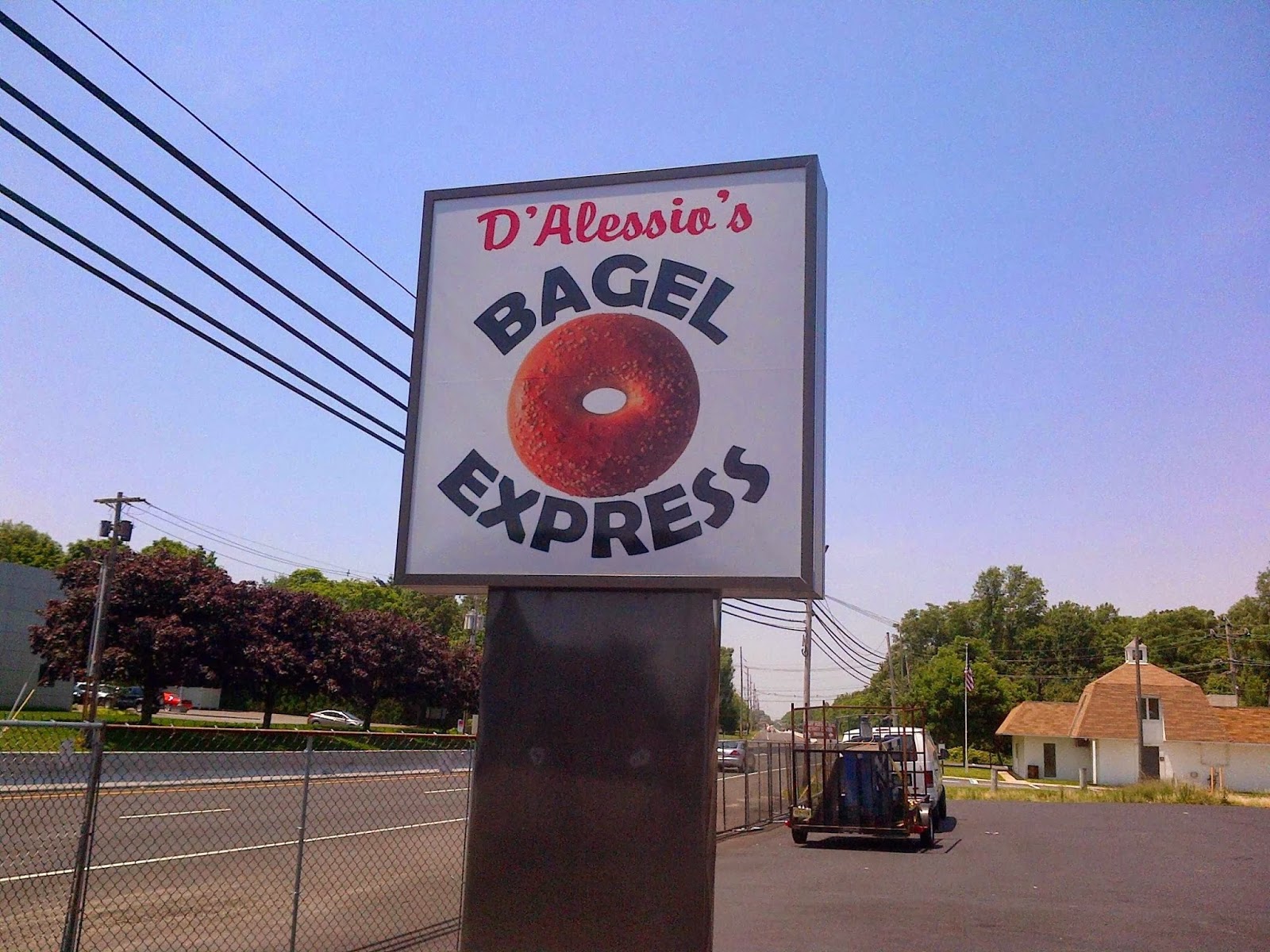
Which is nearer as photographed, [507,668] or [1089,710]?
[507,668]

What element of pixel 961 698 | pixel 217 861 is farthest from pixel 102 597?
pixel 961 698

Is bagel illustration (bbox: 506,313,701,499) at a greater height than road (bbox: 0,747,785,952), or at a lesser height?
greater

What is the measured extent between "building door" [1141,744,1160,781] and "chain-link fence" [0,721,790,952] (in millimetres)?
49634

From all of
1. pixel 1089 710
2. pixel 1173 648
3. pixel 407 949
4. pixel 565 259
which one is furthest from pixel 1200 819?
pixel 1173 648

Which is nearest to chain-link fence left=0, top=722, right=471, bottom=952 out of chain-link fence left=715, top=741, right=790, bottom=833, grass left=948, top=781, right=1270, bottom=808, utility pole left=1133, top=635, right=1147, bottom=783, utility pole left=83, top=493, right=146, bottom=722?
chain-link fence left=715, top=741, right=790, bottom=833

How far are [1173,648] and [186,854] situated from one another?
110m

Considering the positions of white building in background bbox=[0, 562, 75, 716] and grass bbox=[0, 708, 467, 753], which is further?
white building in background bbox=[0, 562, 75, 716]

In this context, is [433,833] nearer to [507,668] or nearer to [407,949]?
[407,949]

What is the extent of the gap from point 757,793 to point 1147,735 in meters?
42.0

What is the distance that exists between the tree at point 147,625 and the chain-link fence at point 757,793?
1995cm

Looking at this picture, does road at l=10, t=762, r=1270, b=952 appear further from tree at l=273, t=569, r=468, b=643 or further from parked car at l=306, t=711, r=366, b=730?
tree at l=273, t=569, r=468, b=643

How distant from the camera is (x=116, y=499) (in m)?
35.7

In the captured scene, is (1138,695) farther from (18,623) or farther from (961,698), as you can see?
(18,623)

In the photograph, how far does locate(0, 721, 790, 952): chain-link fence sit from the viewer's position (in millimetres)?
7973
